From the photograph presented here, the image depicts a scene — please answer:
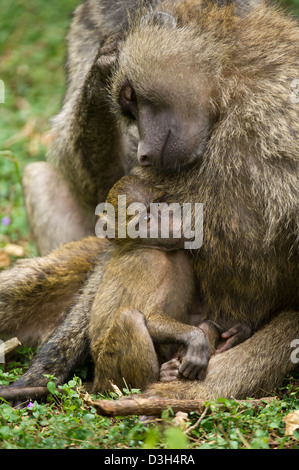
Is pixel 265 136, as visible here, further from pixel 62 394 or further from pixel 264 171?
pixel 62 394

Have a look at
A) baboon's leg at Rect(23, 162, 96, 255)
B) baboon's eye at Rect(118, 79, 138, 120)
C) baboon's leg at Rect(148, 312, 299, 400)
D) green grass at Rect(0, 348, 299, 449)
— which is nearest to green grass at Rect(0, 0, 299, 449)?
green grass at Rect(0, 348, 299, 449)

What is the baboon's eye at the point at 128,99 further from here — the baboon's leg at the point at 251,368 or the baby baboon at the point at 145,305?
the baboon's leg at the point at 251,368

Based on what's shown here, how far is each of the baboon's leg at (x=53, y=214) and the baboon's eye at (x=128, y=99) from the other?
158cm

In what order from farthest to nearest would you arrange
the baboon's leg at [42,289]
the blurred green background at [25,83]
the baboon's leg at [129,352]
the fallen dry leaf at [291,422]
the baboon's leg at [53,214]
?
the blurred green background at [25,83] < the baboon's leg at [53,214] < the baboon's leg at [42,289] < the baboon's leg at [129,352] < the fallen dry leaf at [291,422]

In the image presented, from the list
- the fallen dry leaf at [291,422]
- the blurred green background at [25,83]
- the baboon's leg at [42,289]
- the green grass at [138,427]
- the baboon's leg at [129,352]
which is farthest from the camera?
the blurred green background at [25,83]

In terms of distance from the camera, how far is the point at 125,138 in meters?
4.51

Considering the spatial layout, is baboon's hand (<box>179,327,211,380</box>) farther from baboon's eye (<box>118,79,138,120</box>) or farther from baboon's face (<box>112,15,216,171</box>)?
baboon's eye (<box>118,79,138,120</box>)

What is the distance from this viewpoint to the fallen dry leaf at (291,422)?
3007 millimetres

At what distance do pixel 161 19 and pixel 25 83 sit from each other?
14.9 ft

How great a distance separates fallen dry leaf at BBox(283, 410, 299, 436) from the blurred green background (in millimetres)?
3072

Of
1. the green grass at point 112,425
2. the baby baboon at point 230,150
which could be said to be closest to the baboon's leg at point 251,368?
the baby baboon at point 230,150

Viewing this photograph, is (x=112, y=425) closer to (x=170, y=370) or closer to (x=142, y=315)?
(x=170, y=370)
